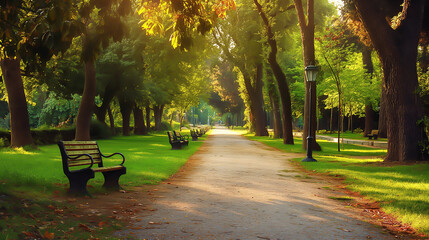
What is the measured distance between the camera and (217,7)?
24.4 feet

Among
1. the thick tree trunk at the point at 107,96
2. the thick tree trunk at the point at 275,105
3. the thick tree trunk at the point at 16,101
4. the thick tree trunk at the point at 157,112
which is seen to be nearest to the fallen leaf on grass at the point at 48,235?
the thick tree trunk at the point at 16,101

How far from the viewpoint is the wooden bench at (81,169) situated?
7660 millimetres

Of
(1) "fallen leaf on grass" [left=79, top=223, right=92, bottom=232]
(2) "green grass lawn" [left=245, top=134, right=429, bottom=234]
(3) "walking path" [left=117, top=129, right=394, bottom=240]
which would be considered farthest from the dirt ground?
(1) "fallen leaf on grass" [left=79, top=223, right=92, bottom=232]

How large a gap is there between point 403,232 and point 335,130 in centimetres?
5833

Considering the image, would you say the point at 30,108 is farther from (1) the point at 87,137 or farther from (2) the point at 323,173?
(2) the point at 323,173

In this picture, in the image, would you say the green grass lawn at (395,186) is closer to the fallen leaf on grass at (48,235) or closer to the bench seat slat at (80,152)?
the fallen leaf on grass at (48,235)

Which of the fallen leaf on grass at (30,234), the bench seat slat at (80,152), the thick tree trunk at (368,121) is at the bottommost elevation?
the fallen leaf on grass at (30,234)

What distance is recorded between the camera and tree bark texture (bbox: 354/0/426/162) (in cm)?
1373

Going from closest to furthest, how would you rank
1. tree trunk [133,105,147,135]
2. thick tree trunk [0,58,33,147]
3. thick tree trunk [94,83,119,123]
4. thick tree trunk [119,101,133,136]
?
thick tree trunk [0,58,33,147] < thick tree trunk [94,83,119,123] < thick tree trunk [119,101,133,136] < tree trunk [133,105,147,135]

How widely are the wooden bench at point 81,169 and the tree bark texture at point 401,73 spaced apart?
32.2 ft

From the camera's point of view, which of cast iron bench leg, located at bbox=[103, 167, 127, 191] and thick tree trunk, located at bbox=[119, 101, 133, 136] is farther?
thick tree trunk, located at bbox=[119, 101, 133, 136]

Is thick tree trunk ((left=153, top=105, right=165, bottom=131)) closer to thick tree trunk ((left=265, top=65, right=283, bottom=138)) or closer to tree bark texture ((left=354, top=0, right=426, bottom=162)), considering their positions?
thick tree trunk ((left=265, top=65, right=283, bottom=138))

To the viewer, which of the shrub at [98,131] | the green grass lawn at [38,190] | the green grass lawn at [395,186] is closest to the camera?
the green grass lawn at [38,190]

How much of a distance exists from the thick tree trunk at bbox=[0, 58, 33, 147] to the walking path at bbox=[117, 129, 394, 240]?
1132cm
